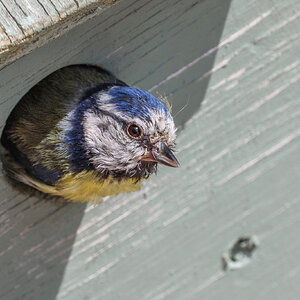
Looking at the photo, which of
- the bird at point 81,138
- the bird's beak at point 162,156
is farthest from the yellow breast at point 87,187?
the bird's beak at point 162,156

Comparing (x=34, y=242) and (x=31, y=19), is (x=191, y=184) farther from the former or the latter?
(x=31, y=19)

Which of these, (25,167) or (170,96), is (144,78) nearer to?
(170,96)

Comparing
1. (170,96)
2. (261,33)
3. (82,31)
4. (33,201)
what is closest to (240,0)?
(261,33)

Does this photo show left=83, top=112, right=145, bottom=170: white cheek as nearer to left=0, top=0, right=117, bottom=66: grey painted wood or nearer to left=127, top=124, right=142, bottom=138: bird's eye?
left=127, top=124, right=142, bottom=138: bird's eye

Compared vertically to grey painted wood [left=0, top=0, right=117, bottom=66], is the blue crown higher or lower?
lower

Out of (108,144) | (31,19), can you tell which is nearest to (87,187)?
(108,144)

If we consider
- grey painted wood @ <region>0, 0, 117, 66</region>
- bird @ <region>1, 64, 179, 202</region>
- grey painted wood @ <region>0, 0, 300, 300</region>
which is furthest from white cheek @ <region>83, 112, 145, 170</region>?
grey painted wood @ <region>0, 0, 117, 66</region>

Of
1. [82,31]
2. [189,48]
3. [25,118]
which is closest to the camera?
[82,31]
